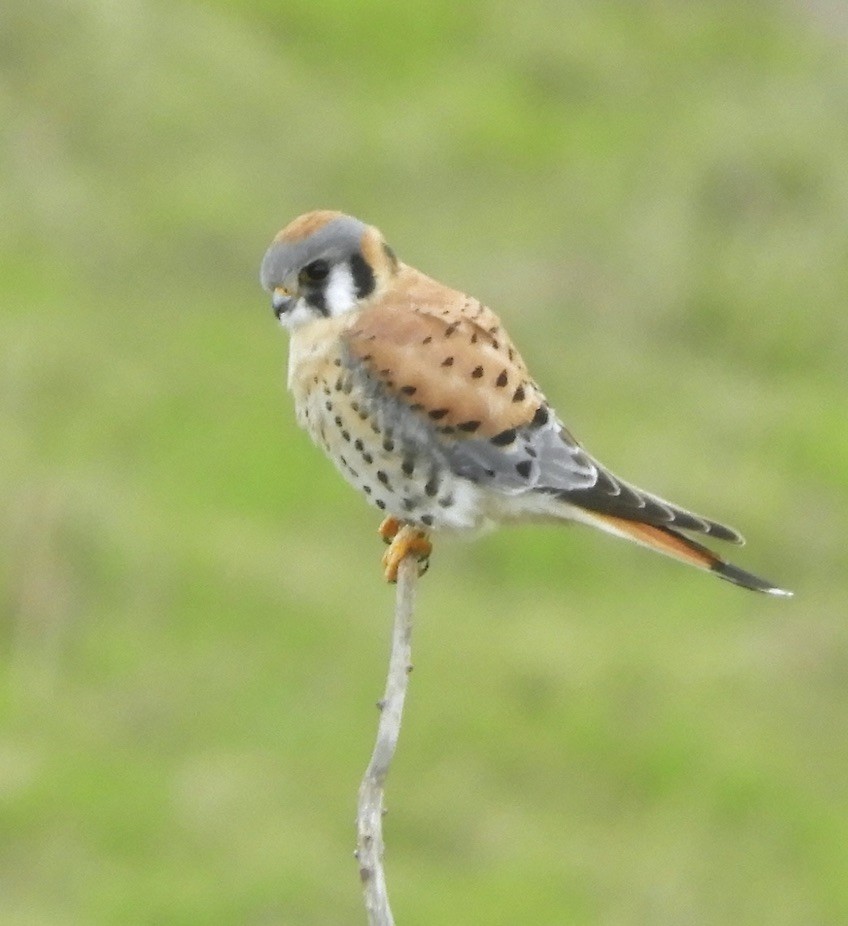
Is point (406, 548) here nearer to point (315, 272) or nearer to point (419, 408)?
point (419, 408)

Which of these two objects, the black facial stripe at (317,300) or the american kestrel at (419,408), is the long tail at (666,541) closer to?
the american kestrel at (419,408)

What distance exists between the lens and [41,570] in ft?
40.9

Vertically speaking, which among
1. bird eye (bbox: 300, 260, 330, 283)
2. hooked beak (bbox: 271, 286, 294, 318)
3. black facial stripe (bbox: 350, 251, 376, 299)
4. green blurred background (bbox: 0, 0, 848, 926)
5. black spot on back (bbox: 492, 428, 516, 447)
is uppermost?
green blurred background (bbox: 0, 0, 848, 926)

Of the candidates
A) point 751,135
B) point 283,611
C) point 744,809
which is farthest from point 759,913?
point 751,135

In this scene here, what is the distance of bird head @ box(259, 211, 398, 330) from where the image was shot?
6.07 meters

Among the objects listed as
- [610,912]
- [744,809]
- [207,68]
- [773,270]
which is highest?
[207,68]

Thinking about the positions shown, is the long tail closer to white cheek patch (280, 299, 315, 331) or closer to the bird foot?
the bird foot

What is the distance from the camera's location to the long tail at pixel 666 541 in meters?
5.98

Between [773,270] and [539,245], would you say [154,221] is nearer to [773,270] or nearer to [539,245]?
[539,245]

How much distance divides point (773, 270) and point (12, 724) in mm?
8595

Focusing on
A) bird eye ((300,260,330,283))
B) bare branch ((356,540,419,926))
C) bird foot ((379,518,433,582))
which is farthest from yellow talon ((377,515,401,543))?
bare branch ((356,540,419,926))

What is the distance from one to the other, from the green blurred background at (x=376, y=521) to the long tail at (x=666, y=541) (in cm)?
524

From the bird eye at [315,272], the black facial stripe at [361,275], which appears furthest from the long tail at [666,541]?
the bird eye at [315,272]

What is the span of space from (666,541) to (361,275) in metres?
1.08
